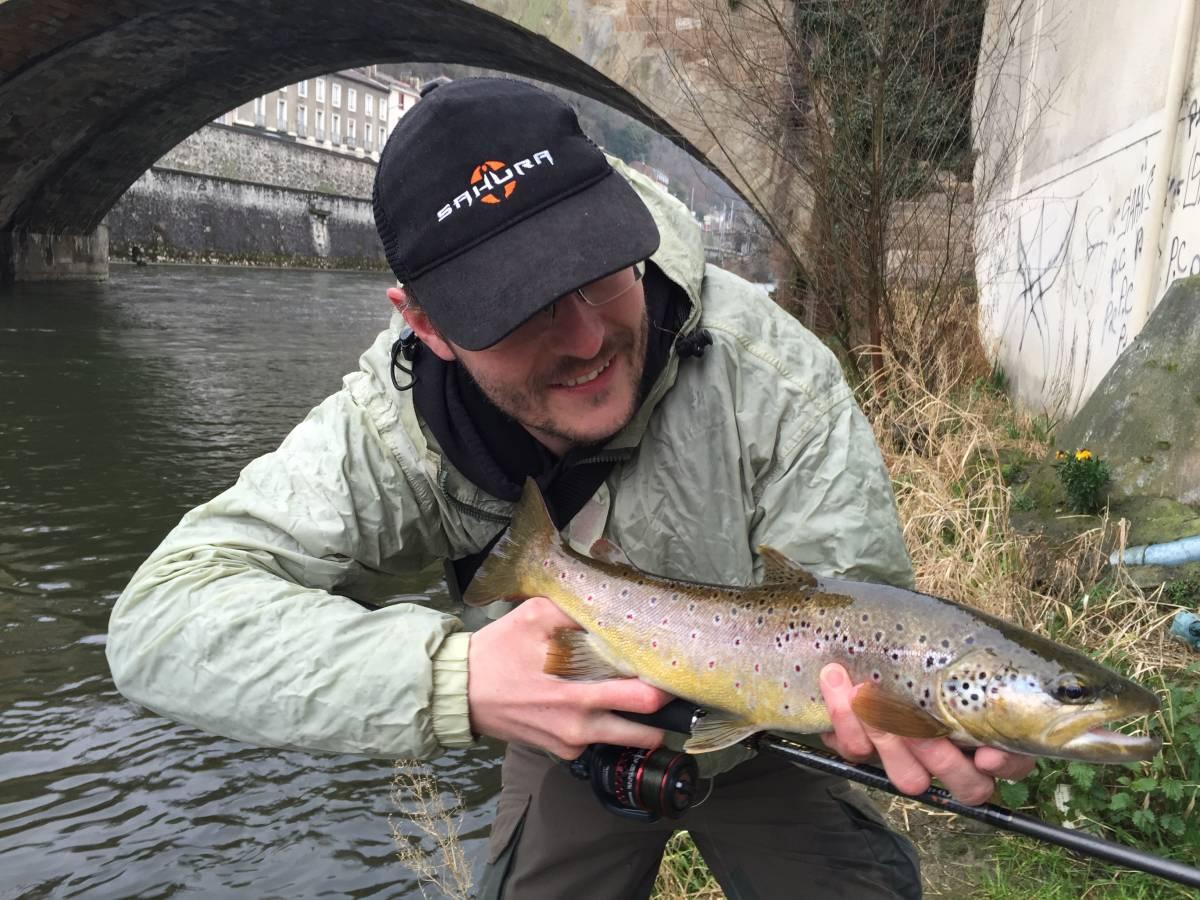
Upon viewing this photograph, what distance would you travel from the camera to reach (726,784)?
257 centimetres

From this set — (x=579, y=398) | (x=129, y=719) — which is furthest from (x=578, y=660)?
(x=129, y=719)

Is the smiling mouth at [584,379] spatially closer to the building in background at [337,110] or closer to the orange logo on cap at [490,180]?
the orange logo on cap at [490,180]

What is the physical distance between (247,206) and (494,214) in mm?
49270

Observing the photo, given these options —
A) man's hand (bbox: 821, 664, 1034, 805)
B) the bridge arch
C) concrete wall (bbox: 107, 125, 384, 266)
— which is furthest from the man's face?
concrete wall (bbox: 107, 125, 384, 266)

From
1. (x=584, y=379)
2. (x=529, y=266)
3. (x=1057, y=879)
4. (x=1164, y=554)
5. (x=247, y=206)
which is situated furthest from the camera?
(x=247, y=206)

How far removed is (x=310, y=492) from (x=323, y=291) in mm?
35261

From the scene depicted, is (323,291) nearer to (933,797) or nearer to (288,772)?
(288,772)

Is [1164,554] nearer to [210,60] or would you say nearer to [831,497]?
[831,497]

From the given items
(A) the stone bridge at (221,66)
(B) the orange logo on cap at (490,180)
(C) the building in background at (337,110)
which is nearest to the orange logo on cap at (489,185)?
(B) the orange logo on cap at (490,180)

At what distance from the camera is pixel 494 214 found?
199 cm

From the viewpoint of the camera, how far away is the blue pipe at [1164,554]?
4.25m

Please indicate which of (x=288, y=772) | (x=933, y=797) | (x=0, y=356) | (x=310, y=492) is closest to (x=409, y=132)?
(x=310, y=492)

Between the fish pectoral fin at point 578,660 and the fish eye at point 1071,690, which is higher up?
the fish eye at point 1071,690

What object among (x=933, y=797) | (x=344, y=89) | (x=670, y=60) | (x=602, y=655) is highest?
(x=344, y=89)
